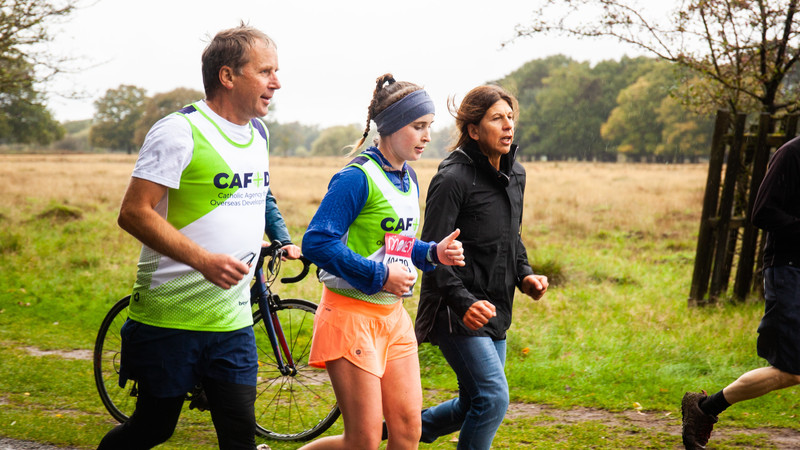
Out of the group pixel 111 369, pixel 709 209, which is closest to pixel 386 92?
pixel 111 369

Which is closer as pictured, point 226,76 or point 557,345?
point 226,76

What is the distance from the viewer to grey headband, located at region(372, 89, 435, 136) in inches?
118

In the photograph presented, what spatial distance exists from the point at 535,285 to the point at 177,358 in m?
1.68

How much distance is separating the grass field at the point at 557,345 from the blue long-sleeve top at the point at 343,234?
89.1 inches

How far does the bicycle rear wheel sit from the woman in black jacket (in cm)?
139

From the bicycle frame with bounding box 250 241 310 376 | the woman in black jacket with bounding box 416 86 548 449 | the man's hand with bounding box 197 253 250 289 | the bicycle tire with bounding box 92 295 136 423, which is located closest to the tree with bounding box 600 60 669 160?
the bicycle frame with bounding box 250 241 310 376

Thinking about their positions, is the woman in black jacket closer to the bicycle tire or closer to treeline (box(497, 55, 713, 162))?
the bicycle tire

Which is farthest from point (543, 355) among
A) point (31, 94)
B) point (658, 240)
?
point (31, 94)

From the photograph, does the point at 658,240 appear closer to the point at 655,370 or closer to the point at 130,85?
the point at 655,370

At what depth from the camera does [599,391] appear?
18.7 ft

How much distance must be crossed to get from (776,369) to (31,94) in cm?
→ 1468

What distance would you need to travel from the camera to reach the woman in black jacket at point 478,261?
319cm

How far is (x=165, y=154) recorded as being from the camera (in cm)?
262

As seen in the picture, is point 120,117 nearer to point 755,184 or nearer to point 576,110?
point 576,110
